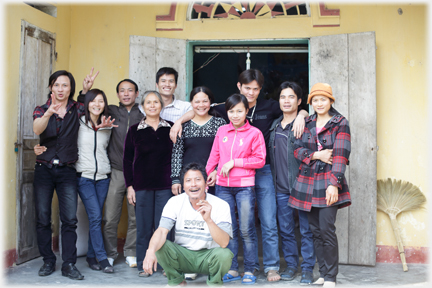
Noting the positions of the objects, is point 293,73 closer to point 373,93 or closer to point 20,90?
point 373,93

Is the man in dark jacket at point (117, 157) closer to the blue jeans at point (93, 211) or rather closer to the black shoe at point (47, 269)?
the blue jeans at point (93, 211)

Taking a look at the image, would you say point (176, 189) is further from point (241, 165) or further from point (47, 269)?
point (47, 269)

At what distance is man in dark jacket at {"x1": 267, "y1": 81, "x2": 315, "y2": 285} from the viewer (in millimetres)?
3637

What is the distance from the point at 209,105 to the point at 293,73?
342cm

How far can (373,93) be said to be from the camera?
4.31 meters

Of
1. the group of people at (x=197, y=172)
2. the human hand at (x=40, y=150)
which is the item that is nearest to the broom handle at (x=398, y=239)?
the group of people at (x=197, y=172)

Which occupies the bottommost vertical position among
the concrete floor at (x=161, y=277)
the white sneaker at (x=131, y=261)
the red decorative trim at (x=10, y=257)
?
the concrete floor at (x=161, y=277)

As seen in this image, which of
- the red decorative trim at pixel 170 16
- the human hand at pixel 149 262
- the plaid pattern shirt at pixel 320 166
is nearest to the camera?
the human hand at pixel 149 262

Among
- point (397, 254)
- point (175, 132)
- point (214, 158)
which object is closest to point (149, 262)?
point (214, 158)

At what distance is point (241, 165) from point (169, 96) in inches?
47.5

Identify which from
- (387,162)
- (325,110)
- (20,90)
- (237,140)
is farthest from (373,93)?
(20,90)

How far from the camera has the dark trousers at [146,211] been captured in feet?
12.5

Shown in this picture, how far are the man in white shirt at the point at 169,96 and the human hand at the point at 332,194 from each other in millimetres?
1701

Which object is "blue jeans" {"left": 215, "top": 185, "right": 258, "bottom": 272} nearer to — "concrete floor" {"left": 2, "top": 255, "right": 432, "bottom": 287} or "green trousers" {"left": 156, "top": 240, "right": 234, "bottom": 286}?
"concrete floor" {"left": 2, "top": 255, "right": 432, "bottom": 287}
